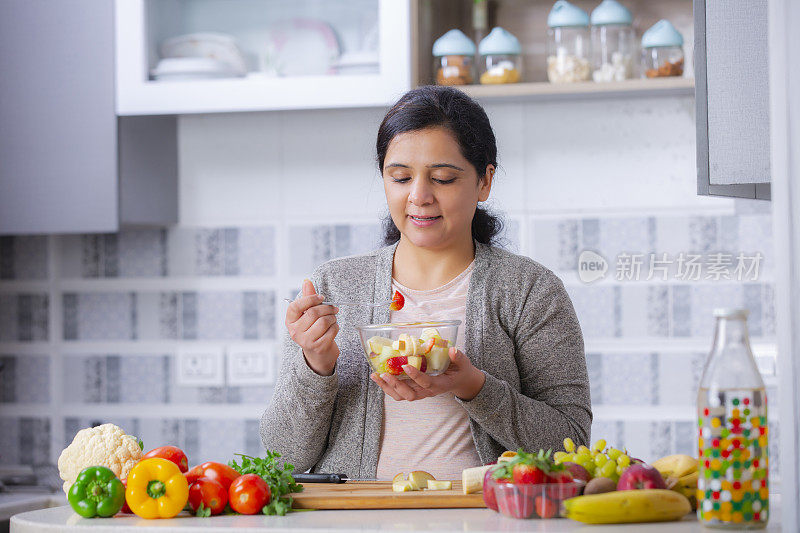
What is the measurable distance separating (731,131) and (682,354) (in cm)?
113

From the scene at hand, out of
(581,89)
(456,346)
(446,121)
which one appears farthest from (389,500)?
(581,89)

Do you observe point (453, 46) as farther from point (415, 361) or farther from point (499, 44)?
point (415, 361)

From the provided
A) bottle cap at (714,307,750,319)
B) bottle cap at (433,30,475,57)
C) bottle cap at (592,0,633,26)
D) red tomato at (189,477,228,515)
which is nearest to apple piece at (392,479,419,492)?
red tomato at (189,477,228,515)

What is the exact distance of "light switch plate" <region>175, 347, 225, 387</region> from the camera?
260 cm

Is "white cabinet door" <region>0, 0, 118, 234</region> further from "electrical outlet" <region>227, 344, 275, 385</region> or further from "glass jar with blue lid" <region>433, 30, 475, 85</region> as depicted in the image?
"glass jar with blue lid" <region>433, 30, 475, 85</region>

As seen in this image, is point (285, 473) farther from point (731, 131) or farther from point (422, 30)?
point (422, 30)

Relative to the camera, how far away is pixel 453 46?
7.43ft

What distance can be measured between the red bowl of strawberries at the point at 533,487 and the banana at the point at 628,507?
20 mm

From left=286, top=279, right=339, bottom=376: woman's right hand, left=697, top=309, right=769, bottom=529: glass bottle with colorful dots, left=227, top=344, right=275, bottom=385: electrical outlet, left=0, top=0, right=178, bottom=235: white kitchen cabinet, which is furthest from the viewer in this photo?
left=227, top=344, right=275, bottom=385: electrical outlet

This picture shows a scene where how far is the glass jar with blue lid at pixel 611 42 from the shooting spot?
88.3 inches

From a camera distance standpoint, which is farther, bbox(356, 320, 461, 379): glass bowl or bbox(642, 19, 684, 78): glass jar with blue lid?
bbox(642, 19, 684, 78): glass jar with blue lid

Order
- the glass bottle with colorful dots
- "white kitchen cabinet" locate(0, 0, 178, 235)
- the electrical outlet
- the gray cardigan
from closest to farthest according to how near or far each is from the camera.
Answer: the glass bottle with colorful dots → the gray cardigan → "white kitchen cabinet" locate(0, 0, 178, 235) → the electrical outlet

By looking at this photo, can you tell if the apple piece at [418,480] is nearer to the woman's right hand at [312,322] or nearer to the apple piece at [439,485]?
the apple piece at [439,485]

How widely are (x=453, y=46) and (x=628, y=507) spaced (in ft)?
4.61
